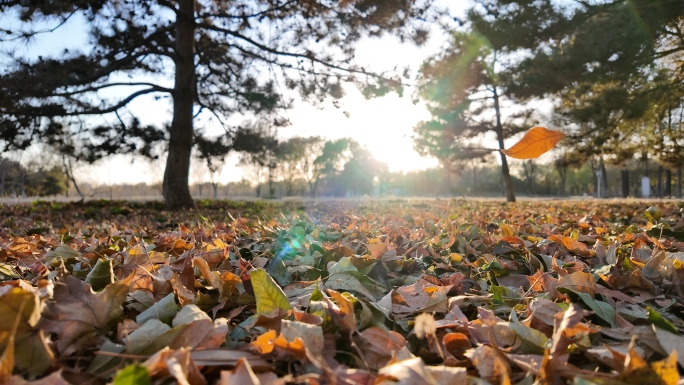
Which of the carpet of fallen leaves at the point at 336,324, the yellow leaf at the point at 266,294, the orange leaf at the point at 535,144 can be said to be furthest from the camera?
the orange leaf at the point at 535,144

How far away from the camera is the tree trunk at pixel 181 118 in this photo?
6738mm

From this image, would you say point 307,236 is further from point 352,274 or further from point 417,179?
point 417,179

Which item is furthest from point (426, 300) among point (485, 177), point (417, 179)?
point (485, 177)

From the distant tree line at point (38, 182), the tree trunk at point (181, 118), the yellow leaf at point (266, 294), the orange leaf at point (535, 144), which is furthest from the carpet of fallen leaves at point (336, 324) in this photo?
the distant tree line at point (38, 182)

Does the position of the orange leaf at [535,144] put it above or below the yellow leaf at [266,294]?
above

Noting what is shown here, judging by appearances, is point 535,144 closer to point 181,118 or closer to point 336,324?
point 336,324

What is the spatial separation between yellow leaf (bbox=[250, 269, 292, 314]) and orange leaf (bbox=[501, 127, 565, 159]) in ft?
2.25

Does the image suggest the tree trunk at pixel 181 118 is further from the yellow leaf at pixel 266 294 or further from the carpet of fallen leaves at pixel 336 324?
the yellow leaf at pixel 266 294

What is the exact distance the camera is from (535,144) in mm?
1106

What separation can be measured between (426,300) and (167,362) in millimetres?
660

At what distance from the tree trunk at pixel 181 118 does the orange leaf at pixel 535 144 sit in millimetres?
6438

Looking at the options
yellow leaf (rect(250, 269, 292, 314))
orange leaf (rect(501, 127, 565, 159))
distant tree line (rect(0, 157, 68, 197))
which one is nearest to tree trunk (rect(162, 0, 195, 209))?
yellow leaf (rect(250, 269, 292, 314))

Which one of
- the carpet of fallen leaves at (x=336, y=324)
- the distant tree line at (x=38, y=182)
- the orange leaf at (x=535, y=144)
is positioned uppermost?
the distant tree line at (x=38, y=182)

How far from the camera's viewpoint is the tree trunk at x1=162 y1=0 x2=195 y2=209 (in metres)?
6.74
